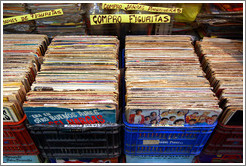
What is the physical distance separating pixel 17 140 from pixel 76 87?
84 cm

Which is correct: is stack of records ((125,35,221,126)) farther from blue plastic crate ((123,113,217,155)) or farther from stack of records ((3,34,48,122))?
stack of records ((3,34,48,122))

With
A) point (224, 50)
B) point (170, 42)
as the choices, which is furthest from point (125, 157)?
point (224, 50)

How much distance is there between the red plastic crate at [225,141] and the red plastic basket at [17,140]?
73.2 inches

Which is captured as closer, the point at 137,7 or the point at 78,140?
the point at 78,140

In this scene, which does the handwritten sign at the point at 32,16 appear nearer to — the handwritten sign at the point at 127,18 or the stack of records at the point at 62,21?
the stack of records at the point at 62,21

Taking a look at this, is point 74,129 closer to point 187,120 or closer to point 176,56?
point 187,120

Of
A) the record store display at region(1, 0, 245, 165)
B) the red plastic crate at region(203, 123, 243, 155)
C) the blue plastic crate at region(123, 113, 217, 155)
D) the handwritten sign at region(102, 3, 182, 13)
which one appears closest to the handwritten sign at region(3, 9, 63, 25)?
the record store display at region(1, 0, 245, 165)

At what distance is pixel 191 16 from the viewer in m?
2.54

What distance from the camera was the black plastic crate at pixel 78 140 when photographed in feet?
5.75

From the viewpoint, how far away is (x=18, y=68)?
194cm

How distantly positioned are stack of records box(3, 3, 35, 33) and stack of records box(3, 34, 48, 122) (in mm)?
350

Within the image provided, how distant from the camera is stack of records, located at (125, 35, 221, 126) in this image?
65.7 inches

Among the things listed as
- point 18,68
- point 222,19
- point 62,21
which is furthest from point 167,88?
point 62,21

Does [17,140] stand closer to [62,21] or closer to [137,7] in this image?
[62,21]
